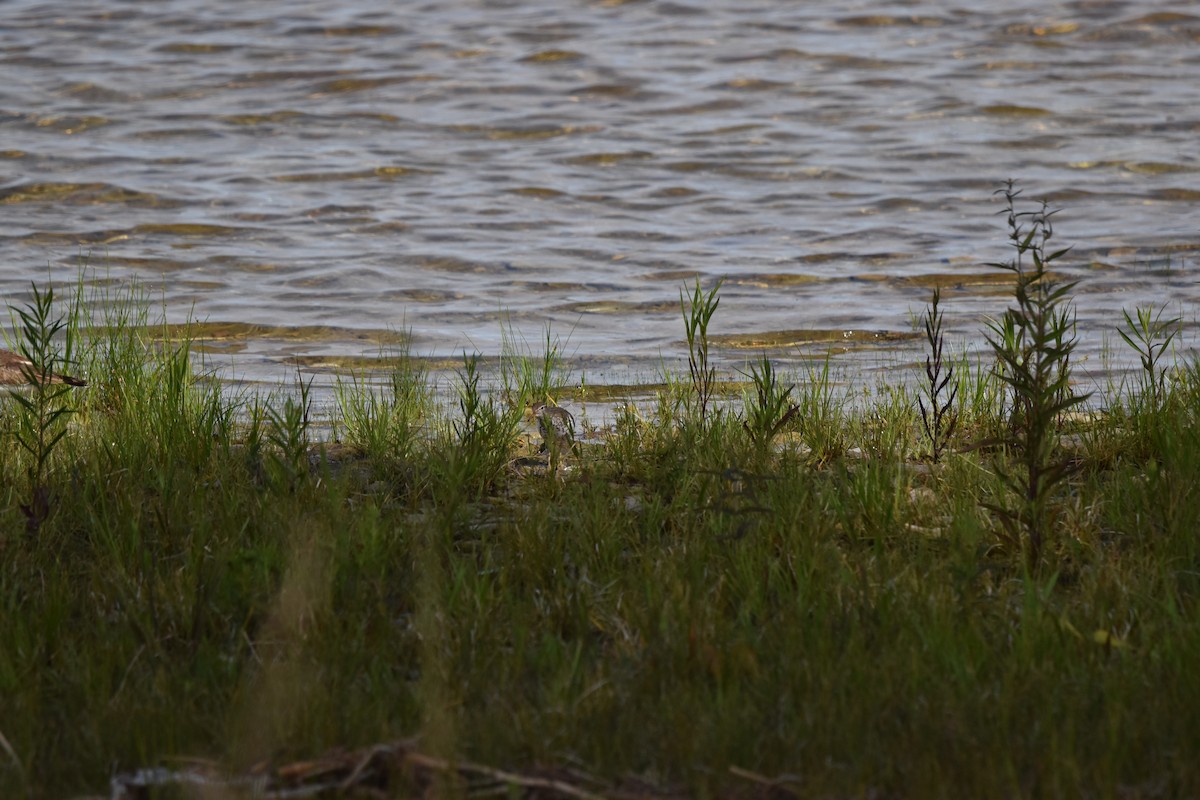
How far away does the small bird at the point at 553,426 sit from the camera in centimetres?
411

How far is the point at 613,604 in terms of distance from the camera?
9.88 feet

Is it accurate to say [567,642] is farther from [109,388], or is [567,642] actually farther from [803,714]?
[109,388]

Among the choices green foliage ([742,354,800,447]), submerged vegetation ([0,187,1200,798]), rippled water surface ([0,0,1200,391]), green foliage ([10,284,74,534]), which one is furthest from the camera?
rippled water surface ([0,0,1200,391])

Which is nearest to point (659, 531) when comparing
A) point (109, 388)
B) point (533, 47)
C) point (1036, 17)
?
point (109, 388)

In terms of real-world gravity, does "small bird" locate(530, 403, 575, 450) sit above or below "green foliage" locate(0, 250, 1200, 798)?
above

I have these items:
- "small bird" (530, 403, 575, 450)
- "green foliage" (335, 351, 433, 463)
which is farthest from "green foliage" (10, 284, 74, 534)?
"small bird" (530, 403, 575, 450)

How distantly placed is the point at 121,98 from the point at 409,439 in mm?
9524

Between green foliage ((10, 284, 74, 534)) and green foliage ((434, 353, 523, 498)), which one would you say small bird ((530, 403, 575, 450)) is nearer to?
green foliage ((434, 353, 523, 498))

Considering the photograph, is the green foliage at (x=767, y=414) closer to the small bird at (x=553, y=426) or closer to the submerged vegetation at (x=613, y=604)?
the submerged vegetation at (x=613, y=604)

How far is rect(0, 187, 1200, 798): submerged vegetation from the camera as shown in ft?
7.51

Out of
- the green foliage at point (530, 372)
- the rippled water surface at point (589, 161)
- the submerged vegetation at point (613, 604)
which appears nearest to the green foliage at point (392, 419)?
the submerged vegetation at point (613, 604)

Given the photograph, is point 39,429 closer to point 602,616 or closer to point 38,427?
point 38,427

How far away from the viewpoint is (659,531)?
339 cm

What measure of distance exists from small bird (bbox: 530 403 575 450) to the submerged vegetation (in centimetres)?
6
